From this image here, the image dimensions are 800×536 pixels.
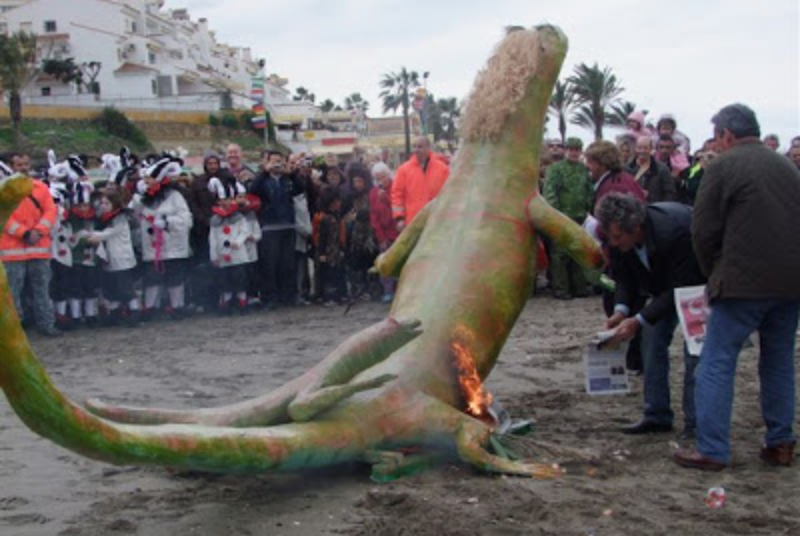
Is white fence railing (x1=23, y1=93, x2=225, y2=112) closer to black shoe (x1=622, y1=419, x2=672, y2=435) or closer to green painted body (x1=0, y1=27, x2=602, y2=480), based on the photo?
green painted body (x1=0, y1=27, x2=602, y2=480)

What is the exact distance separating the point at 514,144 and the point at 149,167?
6.71 metres

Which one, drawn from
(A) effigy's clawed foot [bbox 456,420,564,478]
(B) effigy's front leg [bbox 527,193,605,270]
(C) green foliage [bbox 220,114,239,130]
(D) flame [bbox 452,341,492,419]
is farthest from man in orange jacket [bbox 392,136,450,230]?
(C) green foliage [bbox 220,114,239,130]

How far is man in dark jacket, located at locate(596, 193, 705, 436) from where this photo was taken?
5695 millimetres

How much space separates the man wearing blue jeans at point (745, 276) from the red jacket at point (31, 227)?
7.78 metres

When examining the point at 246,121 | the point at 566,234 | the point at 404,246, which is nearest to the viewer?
the point at 566,234

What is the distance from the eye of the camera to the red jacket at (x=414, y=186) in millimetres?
11188

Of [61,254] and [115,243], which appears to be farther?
[115,243]

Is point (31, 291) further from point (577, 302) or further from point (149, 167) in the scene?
point (577, 302)

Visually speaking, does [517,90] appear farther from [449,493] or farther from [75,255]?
[75,255]

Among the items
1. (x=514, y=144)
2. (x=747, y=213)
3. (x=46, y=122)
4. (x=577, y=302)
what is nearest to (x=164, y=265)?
(x=577, y=302)

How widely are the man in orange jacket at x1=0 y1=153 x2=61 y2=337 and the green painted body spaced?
5.72 meters

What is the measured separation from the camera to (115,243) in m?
11.7

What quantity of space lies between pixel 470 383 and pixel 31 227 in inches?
273

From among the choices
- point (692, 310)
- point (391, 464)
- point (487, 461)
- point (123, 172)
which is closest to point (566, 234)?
point (692, 310)
